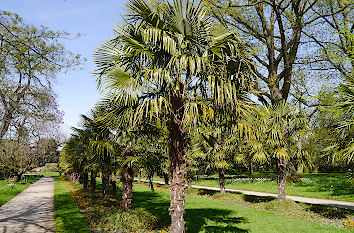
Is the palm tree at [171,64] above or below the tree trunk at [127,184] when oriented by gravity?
above

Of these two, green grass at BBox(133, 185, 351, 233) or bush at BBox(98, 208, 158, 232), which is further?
bush at BBox(98, 208, 158, 232)

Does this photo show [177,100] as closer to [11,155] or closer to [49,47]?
[49,47]

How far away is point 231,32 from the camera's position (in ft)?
19.5

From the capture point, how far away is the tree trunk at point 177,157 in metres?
5.85

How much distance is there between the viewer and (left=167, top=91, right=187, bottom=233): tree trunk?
5852mm

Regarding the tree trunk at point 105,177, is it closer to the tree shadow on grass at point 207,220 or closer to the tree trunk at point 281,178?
the tree shadow on grass at point 207,220

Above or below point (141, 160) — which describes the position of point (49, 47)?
above

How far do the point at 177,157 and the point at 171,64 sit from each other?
2276 mm

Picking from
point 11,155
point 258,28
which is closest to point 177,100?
point 258,28

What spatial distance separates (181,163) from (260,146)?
8924 millimetres

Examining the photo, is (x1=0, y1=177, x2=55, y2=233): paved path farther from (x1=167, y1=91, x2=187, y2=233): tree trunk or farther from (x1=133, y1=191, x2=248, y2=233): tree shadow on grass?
(x1=167, y1=91, x2=187, y2=233): tree trunk

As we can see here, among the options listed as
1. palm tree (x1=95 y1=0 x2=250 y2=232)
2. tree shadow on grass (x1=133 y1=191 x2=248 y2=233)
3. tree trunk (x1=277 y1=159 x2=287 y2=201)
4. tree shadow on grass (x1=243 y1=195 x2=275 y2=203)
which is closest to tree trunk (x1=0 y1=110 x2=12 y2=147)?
palm tree (x1=95 y1=0 x2=250 y2=232)

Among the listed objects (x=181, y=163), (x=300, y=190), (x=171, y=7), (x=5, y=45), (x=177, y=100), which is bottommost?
(x=300, y=190)

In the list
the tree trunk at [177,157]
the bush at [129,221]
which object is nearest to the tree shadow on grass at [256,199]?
the bush at [129,221]
